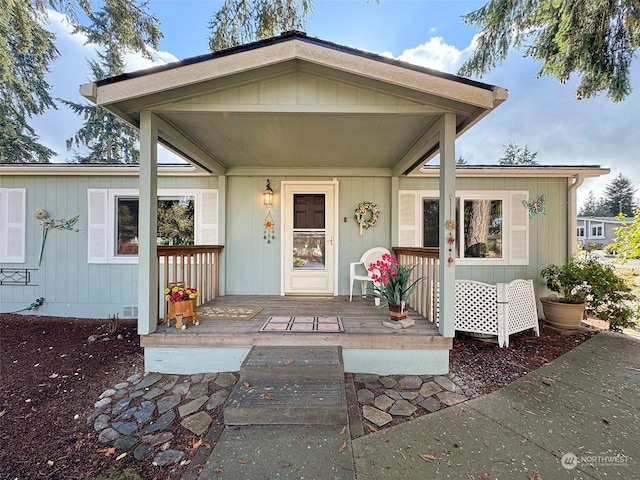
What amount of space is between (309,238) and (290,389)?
299 centimetres

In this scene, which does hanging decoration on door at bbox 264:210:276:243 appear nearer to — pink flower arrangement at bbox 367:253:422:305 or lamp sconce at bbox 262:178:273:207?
lamp sconce at bbox 262:178:273:207

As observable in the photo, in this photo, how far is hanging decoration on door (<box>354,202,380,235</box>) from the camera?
472 cm

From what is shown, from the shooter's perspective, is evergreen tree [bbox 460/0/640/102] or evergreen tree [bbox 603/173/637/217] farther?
evergreen tree [bbox 603/173/637/217]

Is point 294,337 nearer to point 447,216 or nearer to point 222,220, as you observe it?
point 447,216

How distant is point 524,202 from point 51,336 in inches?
303

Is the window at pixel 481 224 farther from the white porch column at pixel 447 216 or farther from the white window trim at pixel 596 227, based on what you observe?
the white window trim at pixel 596 227

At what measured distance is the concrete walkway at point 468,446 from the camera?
61.9 inches

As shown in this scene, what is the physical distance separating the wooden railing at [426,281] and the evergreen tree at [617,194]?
1589 inches

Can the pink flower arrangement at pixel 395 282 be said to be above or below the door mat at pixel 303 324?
above

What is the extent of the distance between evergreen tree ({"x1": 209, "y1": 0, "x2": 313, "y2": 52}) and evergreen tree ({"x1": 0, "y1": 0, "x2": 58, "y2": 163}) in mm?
2439

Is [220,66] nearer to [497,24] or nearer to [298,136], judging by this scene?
[298,136]

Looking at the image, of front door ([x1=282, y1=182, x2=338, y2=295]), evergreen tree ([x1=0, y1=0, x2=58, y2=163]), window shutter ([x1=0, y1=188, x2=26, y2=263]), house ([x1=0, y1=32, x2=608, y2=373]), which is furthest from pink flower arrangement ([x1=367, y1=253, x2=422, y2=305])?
window shutter ([x1=0, y1=188, x2=26, y2=263])

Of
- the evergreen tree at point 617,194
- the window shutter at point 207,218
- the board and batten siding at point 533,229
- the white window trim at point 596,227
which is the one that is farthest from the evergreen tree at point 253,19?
the evergreen tree at point 617,194

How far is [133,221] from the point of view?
16.2 ft
